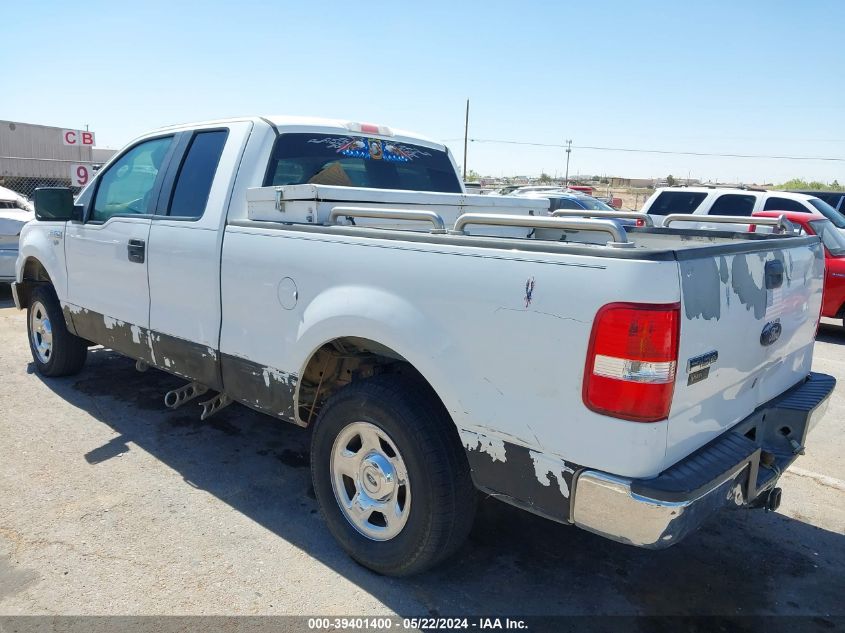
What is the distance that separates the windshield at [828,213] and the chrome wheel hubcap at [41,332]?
11.2 m

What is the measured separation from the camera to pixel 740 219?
3.81m

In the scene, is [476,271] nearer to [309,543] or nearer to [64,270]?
[309,543]

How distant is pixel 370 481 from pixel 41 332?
4.21 meters

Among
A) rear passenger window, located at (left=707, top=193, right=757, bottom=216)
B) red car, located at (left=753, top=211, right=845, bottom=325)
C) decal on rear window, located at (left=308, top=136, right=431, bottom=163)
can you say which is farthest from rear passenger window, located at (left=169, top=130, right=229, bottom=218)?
rear passenger window, located at (left=707, top=193, right=757, bottom=216)

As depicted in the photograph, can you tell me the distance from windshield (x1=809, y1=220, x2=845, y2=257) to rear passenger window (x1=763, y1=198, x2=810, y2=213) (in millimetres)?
1837

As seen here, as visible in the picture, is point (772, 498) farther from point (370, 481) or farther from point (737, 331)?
point (370, 481)

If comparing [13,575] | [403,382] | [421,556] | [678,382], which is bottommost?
[13,575]

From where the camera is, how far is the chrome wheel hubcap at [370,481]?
288cm

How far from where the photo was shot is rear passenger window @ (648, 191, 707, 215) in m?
11.8

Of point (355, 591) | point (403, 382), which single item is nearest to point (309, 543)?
point (355, 591)

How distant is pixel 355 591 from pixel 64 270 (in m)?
3.65

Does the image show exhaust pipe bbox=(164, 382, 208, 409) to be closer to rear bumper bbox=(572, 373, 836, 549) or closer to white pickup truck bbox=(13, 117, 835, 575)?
white pickup truck bbox=(13, 117, 835, 575)

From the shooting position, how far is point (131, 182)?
15.0 ft

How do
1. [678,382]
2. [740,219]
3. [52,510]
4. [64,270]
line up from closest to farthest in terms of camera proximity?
1. [678,382]
2. [52,510]
3. [740,219]
4. [64,270]
